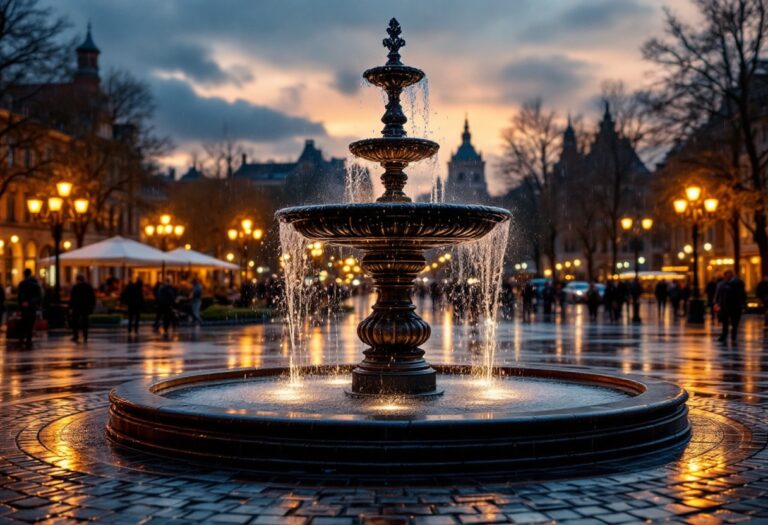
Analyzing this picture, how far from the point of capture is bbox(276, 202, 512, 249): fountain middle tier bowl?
947 centimetres

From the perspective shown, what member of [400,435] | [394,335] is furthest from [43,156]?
[400,435]

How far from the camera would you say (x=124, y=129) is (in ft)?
180

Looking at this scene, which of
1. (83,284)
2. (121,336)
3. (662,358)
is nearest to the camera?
(662,358)

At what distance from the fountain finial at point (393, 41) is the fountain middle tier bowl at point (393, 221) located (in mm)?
2241

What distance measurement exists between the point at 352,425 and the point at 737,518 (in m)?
2.93

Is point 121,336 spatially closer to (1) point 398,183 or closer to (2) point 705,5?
(1) point 398,183

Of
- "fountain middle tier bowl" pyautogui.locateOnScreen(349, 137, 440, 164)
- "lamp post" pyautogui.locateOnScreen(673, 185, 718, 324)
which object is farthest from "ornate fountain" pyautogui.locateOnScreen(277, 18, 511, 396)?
"lamp post" pyautogui.locateOnScreen(673, 185, 718, 324)

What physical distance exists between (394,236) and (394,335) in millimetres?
1230

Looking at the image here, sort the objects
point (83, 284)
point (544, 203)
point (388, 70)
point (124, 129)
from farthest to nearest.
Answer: point (544, 203) → point (124, 129) → point (83, 284) → point (388, 70)

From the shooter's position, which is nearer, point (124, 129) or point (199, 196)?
point (124, 129)

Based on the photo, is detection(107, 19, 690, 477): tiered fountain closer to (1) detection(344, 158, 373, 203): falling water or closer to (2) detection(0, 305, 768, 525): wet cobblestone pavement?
(2) detection(0, 305, 768, 525): wet cobblestone pavement

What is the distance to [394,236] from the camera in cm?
981

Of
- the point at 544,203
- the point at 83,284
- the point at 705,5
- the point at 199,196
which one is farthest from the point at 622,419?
the point at 199,196

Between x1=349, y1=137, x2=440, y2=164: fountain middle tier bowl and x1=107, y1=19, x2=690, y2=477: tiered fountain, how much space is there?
0.06ft
